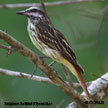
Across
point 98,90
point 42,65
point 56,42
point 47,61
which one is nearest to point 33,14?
point 56,42

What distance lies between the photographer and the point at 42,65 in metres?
4.10

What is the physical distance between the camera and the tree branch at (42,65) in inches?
150

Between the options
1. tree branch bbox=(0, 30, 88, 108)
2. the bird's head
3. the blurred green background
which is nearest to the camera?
tree branch bbox=(0, 30, 88, 108)

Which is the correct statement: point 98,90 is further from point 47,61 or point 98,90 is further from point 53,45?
point 47,61

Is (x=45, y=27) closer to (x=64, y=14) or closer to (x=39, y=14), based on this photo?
(x=39, y=14)

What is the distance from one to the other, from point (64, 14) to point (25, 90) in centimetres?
184

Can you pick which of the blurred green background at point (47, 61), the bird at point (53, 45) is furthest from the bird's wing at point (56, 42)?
Result: the blurred green background at point (47, 61)

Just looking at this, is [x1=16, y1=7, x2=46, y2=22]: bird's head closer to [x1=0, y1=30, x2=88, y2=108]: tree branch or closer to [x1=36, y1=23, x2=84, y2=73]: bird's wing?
[x1=36, y1=23, x2=84, y2=73]: bird's wing

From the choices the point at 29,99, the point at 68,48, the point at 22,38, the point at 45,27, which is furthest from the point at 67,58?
the point at 22,38

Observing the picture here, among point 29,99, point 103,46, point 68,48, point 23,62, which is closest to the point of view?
point 68,48

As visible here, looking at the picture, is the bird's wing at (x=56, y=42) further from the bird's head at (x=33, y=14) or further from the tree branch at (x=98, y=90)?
the tree branch at (x=98, y=90)

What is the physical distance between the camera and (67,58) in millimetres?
4617

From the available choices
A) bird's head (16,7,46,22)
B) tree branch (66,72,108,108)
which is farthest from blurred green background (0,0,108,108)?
tree branch (66,72,108,108)

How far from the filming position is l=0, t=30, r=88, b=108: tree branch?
12.5 feet
